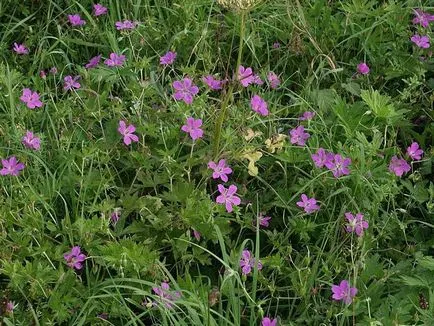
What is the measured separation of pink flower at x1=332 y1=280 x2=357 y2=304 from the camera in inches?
77.7

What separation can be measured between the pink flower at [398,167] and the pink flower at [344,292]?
1.50 feet

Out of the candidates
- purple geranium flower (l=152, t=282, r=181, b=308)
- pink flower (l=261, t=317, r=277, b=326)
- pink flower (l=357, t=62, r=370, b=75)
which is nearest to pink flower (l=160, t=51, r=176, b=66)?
pink flower (l=357, t=62, r=370, b=75)

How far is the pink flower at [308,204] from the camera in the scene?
2227 mm

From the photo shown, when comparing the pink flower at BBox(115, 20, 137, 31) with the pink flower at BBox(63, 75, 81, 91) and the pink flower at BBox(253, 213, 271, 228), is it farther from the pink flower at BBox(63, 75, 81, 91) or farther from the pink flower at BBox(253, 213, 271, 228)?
the pink flower at BBox(253, 213, 271, 228)

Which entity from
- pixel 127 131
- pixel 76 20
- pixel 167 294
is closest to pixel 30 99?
pixel 127 131

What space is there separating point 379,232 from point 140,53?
4.00ft

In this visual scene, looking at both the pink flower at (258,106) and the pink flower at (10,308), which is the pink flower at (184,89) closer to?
the pink flower at (258,106)

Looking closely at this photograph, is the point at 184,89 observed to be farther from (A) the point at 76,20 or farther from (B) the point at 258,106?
(A) the point at 76,20

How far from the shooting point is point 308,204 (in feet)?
7.33

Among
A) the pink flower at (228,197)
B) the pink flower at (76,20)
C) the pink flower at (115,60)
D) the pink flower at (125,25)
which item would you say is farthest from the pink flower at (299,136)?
the pink flower at (76,20)

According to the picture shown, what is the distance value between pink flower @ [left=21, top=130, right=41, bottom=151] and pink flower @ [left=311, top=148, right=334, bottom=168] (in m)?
0.82

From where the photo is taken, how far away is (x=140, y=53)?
2.98 meters

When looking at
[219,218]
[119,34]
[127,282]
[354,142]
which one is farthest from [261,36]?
[127,282]

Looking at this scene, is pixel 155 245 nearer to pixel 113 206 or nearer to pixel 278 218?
pixel 113 206
